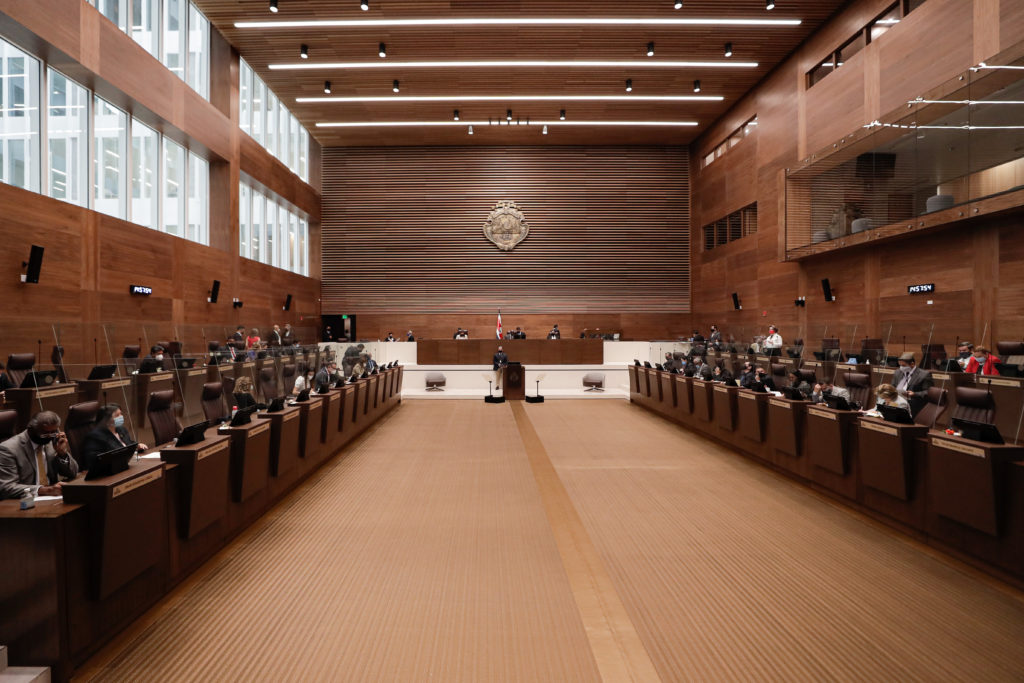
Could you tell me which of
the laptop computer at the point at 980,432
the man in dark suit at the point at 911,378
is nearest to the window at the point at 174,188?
the man in dark suit at the point at 911,378

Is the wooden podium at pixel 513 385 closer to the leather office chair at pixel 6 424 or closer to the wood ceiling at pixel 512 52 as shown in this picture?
the wood ceiling at pixel 512 52

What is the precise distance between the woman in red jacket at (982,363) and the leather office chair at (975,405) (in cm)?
203

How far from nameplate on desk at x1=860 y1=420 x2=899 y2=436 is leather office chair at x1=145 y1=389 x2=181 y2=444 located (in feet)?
18.3

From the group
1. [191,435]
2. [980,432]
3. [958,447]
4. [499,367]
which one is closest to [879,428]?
[958,447]

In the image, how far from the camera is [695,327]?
2005 cm

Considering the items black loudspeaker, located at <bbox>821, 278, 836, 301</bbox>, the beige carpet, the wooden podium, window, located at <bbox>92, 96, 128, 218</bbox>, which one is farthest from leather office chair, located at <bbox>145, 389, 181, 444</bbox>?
black loudspeaker, located at <bbox>821, 278, 836, 301</bbox>

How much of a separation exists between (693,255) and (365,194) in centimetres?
1159

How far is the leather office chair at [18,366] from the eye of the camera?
6352mm

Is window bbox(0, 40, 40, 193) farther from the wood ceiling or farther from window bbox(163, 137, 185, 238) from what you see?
the wood ceiling

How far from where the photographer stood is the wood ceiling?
1141cm

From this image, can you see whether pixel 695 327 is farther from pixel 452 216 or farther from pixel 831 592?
pixel 831 592

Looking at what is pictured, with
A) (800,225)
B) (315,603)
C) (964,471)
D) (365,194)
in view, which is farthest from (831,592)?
(365,194)

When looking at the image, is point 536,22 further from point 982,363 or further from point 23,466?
point 23,466

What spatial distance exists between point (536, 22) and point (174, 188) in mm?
8253
